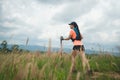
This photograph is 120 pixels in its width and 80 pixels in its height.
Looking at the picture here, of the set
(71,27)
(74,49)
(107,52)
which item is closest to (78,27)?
(71,27)

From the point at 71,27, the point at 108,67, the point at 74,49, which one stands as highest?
the point at 71,27

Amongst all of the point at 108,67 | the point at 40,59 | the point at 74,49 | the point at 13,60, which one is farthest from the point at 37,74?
the point at 108,67

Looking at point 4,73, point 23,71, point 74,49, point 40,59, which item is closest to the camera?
point 23,71

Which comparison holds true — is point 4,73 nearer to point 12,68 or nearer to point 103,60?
point 12,68

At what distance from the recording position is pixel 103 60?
11.8 metres

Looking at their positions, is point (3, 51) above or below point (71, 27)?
below

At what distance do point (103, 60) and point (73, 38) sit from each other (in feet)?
8.72

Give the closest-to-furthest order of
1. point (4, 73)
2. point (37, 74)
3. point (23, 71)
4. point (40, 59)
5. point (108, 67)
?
point (23, 71)
point (37, 74)
point (4, 73)
point (40, 59)
point (108, 67)

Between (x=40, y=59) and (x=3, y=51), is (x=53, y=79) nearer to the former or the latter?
(x=3, y=51)

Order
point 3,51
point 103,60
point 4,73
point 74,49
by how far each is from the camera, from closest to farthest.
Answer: point 4,73
point 3,51
point 74,49
point 103,60

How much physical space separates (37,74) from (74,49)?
259 inches

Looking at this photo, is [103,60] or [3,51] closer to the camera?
[3,51]

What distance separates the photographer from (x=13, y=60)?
14.6 ft

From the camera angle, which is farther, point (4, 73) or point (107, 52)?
point (107, 52)
